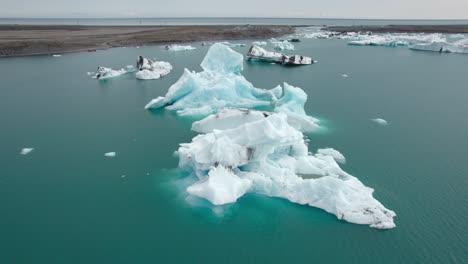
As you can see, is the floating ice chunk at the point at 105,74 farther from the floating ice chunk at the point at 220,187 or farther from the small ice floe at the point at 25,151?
the floating ice chunk at the point at 220,187

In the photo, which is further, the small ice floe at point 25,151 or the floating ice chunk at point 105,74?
the floating ice chunk at point 105,74

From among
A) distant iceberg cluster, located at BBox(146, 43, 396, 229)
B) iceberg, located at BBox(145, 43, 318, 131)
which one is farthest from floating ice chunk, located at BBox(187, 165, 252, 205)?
iceberg, located at BBox(145, 43, 318, 131)

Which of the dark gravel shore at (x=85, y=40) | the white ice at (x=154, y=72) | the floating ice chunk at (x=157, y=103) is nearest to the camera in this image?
the floating ice chunk at (x=157, y=103)

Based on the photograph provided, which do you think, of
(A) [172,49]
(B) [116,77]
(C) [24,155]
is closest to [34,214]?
(C) [24,155]

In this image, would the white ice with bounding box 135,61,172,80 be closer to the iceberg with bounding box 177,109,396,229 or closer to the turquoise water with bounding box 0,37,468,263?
the turquoise water with bounding box 0,37,468,263

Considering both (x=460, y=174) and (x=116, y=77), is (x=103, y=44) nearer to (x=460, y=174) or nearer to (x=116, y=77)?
(x=116, y=77)

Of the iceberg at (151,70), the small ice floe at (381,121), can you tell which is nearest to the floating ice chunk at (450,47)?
the small ice floe at (381,121)
